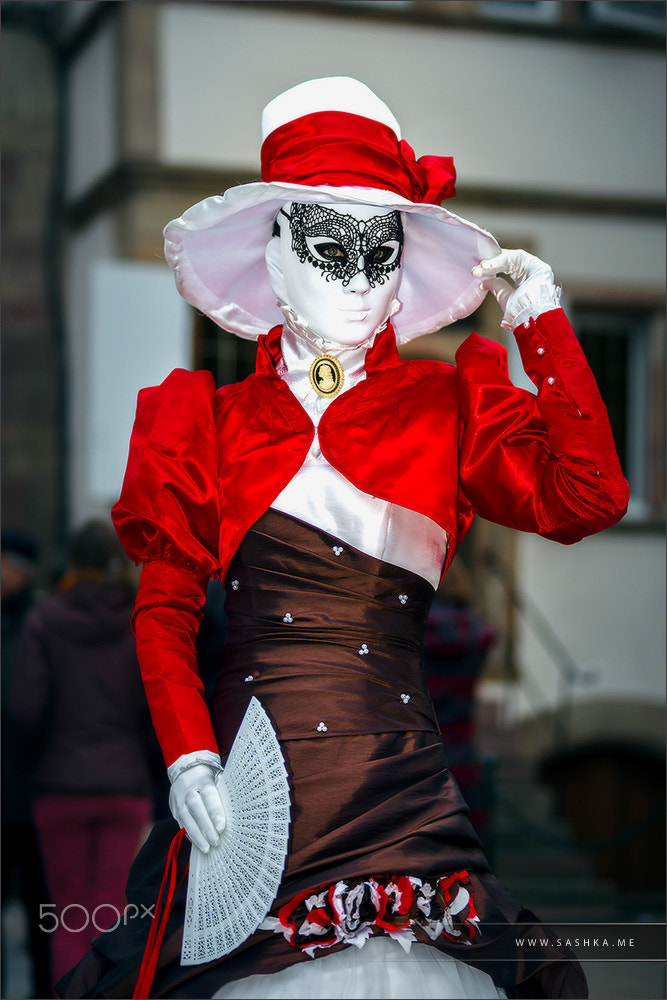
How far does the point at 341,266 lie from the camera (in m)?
1.85

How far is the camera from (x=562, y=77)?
6.53 metres

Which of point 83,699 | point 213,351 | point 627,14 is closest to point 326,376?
point 83,699

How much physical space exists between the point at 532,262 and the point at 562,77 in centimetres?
521

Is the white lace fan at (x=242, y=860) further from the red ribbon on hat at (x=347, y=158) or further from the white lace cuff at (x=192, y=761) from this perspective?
the red ribbon on hat at (x=347, y=158)

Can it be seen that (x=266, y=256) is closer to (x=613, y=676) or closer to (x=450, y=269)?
(x=450, y=269)

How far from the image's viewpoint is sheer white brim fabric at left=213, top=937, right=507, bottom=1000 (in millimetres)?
1554

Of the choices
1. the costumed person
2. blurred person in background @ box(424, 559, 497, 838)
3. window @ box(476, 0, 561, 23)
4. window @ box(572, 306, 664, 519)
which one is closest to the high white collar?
the costumed person

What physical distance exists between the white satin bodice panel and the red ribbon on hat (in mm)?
385

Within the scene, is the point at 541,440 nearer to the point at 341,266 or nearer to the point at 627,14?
the point at 341,266

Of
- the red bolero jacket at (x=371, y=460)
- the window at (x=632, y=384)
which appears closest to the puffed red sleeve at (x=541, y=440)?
the red bolero jacket at (x=371, y=460)

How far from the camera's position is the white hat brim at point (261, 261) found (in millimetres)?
1889

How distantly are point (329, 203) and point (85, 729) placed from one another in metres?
2.05

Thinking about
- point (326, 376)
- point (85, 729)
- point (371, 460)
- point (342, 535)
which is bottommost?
point (85, 729)

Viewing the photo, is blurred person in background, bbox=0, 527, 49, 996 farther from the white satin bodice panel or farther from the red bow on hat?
the red bow on hat
